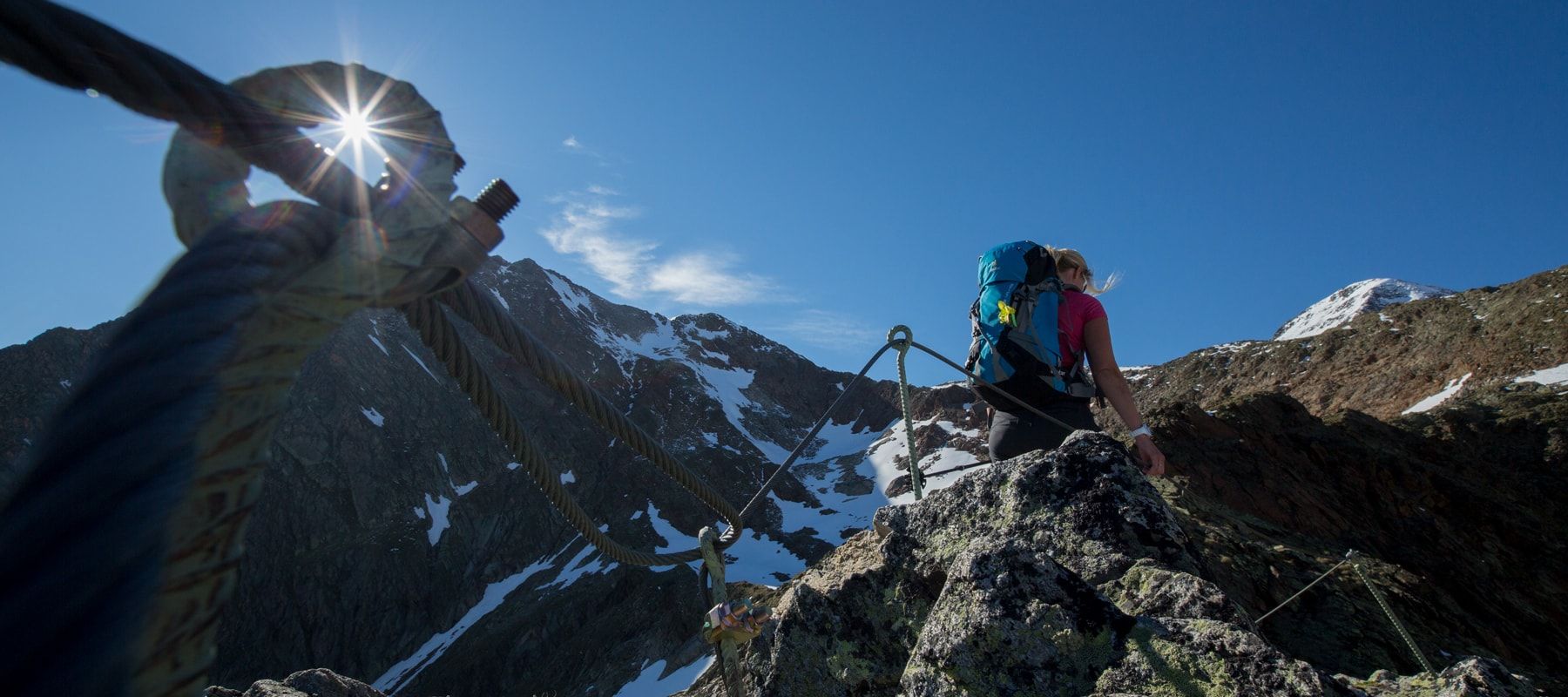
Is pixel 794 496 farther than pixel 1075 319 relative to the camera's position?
Yes

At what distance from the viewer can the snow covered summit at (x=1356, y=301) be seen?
120 metres

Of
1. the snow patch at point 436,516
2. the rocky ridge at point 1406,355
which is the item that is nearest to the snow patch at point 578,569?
the snow patch at point 436,516

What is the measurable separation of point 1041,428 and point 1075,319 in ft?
2.49

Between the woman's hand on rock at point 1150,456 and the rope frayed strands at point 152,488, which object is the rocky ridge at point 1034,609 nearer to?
the woman's hand on rock at point 1150,456

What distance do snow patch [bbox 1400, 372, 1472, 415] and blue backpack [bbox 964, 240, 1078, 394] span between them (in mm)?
44084

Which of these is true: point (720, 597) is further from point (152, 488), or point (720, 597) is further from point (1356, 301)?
point (1356, 301)

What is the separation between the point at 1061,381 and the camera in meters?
4.73

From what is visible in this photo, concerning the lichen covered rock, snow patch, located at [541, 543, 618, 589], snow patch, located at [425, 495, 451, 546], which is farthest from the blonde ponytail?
snow patch, located at [425, 495, 451, 546]

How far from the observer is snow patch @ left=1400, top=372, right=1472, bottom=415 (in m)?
37.7

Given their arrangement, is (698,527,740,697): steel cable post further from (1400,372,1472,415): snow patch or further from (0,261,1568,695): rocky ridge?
(1400,372,1472,415): snow patch

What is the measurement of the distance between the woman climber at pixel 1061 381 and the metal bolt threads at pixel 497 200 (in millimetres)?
3904

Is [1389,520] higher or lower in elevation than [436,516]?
lower

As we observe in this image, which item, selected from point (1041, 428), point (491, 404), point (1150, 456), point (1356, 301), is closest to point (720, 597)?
point (491, 404)

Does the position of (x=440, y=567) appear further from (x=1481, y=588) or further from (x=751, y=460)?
(x=1481, y=588)
